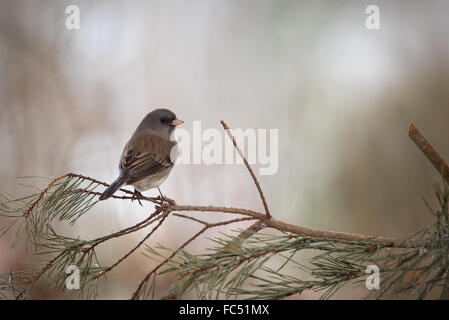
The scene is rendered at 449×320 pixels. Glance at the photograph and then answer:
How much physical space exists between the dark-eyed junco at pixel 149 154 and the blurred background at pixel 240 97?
32 cm

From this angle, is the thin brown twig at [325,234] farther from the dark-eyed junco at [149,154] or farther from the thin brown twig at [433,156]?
the dark-eyed junco at [149,154]

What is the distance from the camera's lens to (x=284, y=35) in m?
2.22

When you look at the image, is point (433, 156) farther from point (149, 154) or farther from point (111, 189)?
point (149, 154)

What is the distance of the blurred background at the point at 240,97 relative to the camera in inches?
78.2

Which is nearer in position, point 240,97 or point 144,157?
point 144,157

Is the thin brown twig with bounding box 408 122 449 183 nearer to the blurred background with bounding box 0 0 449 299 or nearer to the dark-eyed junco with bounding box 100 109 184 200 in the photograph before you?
the dark-eyed junco with bounding box 100 109 184 200

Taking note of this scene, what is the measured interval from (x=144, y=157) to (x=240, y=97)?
0.74 meters

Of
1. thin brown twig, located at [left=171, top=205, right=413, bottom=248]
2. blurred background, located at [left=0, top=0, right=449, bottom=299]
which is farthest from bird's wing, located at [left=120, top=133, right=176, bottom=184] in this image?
thin brown twig, located at [left=171, top=205, right=413, bottom=248]

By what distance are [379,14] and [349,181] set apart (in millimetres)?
Answer: 800

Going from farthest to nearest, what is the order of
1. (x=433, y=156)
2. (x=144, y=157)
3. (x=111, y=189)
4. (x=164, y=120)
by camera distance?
(x=164, y=120) → (x=144, y=157) → (x=111, y=189) → (x=433, y=156)

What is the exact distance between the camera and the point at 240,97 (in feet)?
6.97

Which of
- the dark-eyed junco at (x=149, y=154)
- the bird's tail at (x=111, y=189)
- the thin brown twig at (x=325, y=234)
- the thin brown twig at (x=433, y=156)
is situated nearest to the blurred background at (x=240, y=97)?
the dark-eyed junco at (x=149, y=154)

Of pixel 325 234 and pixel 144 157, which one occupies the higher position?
pixel 144 157

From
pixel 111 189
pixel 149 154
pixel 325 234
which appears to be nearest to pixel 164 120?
pixel 149 154
